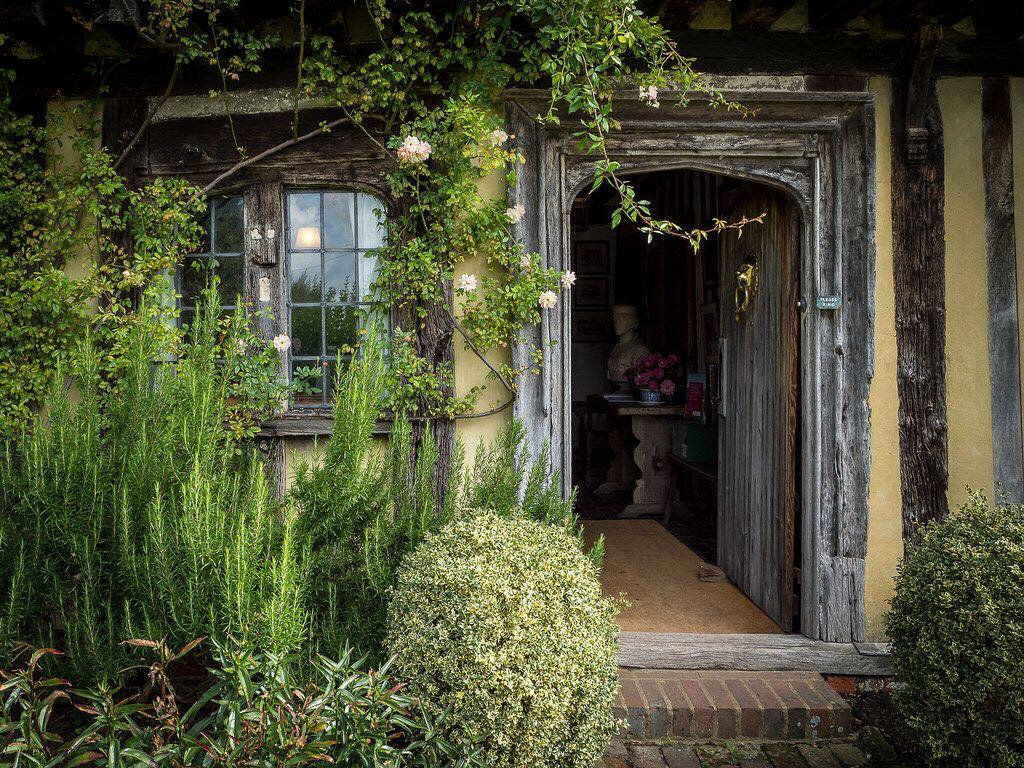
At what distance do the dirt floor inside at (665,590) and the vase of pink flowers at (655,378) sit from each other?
1354mm

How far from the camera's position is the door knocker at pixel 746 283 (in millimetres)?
4629

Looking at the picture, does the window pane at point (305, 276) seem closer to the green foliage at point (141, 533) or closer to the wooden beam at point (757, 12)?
the green foliage at point (141, 533)

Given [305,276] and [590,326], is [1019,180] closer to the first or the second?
[305,276]

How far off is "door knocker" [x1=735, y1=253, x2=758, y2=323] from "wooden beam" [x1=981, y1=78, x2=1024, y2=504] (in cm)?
126

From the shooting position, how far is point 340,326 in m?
4.00

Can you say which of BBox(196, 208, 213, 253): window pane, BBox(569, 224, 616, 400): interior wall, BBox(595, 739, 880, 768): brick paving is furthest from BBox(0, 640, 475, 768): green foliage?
BBox(569, 224, 616, 400): interior wall

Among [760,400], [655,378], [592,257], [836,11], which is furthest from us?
[592,257]

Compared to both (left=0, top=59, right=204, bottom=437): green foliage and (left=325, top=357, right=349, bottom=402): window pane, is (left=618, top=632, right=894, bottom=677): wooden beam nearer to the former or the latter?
(left=325, top=357, right=349, bottom=402): window pane

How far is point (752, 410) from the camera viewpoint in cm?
464

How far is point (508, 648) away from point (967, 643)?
187cm

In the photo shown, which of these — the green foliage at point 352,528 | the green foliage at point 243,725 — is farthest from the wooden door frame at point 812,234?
the green foliage at point 243,725

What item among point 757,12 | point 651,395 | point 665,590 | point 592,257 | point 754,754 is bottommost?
point 754,754

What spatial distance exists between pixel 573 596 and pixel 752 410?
2623 mm

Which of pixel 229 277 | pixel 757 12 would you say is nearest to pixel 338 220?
pixel 229 277
